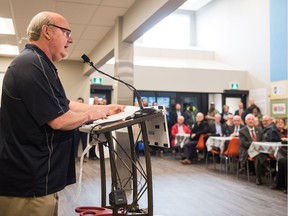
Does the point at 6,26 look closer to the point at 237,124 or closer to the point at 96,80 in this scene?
the point at 96,80

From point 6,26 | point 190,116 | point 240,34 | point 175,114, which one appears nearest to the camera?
point 6,26

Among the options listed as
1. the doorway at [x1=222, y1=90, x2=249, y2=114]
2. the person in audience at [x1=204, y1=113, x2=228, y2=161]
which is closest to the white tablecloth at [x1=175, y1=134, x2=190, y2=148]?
the person in audience at [x1=204, y1=113, x2=228, y2=161]

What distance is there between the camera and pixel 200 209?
3.65 metres

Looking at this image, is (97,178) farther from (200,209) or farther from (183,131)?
(183,131)

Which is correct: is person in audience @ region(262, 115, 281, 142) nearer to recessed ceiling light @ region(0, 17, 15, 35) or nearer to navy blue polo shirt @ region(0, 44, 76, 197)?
recessed ceiling light @ region(0, 17, 15, 35)

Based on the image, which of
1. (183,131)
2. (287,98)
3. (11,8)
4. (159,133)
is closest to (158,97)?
(183,131)

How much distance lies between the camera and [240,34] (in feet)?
35.4

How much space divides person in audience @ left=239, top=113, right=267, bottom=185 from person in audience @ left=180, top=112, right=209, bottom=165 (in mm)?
1847

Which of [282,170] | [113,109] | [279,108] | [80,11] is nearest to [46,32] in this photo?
[113,109]

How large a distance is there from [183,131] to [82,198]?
14.7ft

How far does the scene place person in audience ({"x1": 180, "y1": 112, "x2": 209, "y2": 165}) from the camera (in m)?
7.39

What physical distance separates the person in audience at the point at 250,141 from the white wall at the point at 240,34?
4.29 metres

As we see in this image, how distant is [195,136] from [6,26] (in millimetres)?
4513

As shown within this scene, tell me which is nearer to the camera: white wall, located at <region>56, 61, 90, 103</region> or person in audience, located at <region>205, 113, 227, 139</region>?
person in audience, located at <region>205, 113, 227, 139</region>
